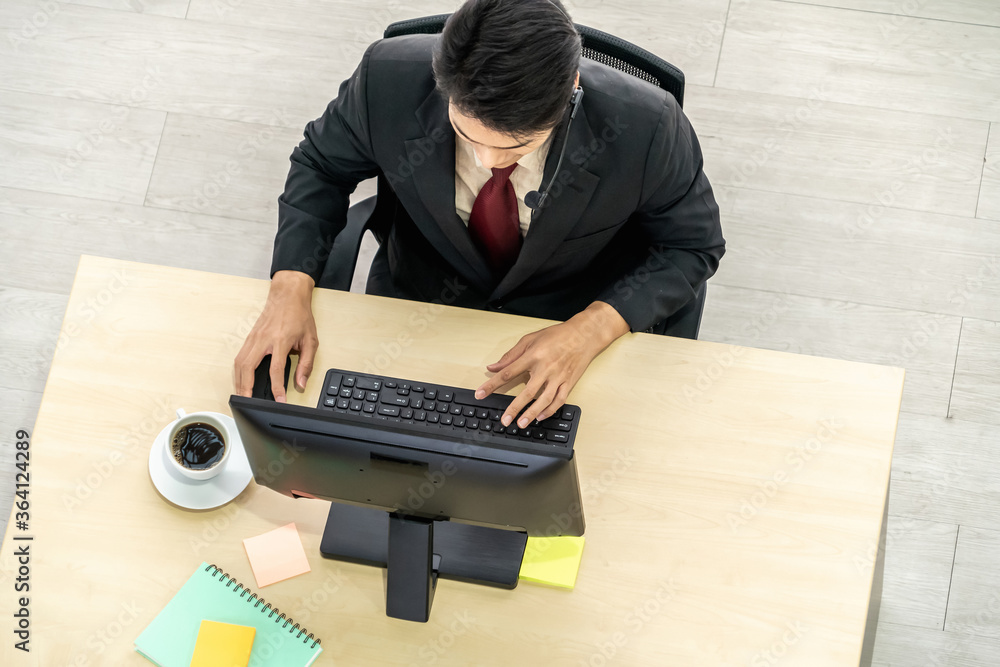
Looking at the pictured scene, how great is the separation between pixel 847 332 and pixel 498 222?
4.10ft

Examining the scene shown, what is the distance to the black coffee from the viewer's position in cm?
142

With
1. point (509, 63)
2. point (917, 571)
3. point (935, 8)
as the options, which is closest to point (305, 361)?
point (509, 63)

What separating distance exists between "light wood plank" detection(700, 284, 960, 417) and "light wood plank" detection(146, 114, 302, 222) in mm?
1294

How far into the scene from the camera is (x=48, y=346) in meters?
2.38

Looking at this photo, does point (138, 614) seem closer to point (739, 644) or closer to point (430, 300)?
point (430, 300)

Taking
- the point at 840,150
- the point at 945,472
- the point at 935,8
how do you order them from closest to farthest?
the point at 945,472 < the point at 840,150 < the point at 935,8

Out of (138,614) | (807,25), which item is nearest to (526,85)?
(138,614)

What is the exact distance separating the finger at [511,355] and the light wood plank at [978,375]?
1.39 meters

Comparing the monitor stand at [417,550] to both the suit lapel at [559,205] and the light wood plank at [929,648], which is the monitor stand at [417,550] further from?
the light wood plank at [929,648]

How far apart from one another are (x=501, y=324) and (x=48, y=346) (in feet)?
4.86

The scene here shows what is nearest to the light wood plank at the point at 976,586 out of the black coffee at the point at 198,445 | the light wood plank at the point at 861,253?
the light wood plank at the point at 861,253

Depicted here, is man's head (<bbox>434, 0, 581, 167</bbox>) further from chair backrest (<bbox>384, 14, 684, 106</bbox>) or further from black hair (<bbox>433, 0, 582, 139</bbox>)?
chair backrest (<bbox>384, 14, 684, 106</bbox>)

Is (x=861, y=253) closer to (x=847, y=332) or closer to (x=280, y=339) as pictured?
(x=847, y=332)

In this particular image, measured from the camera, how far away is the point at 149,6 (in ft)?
8.84
